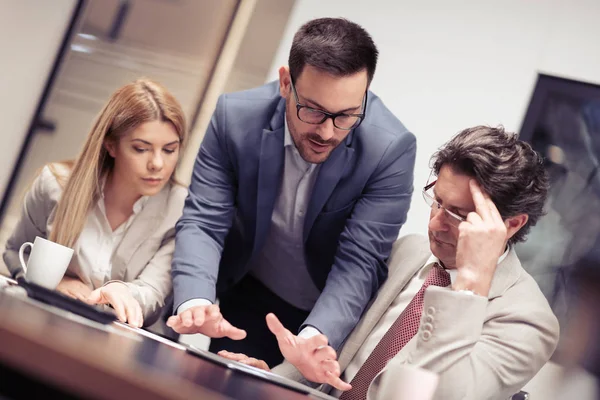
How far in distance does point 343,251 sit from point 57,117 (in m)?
2.17

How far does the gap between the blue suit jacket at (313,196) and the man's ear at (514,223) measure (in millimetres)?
410

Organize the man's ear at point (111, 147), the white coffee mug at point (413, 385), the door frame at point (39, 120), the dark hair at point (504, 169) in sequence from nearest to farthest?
the white coffee mug at point (413, 385), the dark hair at point (504, 169), the man's ear at point (111, 147), the door frame at point (39, 120)

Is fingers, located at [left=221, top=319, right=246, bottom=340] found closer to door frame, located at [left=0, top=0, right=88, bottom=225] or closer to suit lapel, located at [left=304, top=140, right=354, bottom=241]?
suit lapel, located at [left=304, top=140, right=354, bottom=241]

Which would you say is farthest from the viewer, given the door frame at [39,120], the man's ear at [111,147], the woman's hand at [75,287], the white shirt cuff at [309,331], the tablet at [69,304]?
the door frame at [39,120]

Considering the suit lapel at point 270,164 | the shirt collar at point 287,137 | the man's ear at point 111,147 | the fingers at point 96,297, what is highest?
the shirt collar at point 287,137

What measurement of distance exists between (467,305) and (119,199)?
138 cm

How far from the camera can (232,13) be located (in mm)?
3717

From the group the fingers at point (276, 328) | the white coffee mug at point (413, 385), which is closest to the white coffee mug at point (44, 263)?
the fingers at point (276, 328)

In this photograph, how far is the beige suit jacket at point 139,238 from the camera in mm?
2277

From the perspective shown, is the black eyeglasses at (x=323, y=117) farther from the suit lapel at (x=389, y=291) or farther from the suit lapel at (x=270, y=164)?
the suit lapel at (x=389, y=291)

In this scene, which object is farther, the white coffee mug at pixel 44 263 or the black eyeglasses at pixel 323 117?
the black eyeglasses at pixel 323 117

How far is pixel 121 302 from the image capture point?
1.83 m

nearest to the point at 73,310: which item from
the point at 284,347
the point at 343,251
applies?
the point at 284,347

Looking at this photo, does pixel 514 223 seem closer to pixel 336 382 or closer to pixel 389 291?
pixel 389 291
